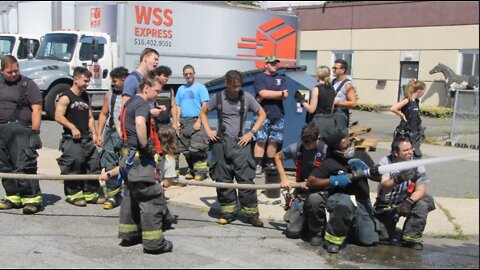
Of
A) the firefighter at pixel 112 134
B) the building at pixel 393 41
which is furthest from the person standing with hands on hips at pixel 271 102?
the building at pixel 393 41

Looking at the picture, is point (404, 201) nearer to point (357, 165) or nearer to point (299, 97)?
point (357, 165)

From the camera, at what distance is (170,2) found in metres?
15.9

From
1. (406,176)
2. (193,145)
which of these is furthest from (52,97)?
(406,176)

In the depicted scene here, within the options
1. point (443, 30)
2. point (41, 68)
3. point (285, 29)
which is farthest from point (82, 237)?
point (443, 30)

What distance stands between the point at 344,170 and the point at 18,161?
3.67 metres

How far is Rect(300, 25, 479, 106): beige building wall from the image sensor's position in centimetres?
2223

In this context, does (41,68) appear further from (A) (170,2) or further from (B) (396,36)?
(B) (396,36)

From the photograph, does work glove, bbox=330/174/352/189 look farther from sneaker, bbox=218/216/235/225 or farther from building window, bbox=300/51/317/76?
building window, bbox=300/51/317/76

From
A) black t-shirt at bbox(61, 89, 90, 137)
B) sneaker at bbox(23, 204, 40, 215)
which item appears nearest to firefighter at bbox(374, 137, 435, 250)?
black t-shirt at bbox(61, 89, 90, 137)

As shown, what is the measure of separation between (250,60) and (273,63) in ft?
34.8

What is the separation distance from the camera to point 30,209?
240 inches

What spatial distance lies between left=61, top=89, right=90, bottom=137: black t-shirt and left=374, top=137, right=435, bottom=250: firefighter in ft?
11.5

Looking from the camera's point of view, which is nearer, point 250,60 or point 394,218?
point 394,218

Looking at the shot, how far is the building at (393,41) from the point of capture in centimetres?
2205
